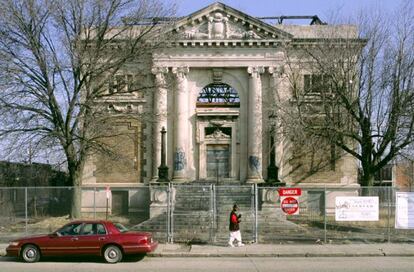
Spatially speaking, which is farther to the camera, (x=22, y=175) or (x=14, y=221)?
(x=22, y=175)

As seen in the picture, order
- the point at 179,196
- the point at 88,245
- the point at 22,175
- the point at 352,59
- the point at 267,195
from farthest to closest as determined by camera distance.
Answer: the point at 22,175
the point at 179,196
the point at 267,195
the point at 352,59
the point at 88,245

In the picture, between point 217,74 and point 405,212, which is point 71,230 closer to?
point 405,212

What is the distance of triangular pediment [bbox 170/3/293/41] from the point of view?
120 ft

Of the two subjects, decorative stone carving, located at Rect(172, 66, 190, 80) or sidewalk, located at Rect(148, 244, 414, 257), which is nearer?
sidewalk, located at Rect(148, 244, 414, 257)

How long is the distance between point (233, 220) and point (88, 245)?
5508mm

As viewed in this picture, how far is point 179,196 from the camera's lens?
3297 centimetres

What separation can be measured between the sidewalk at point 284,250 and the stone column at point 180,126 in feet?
54.8

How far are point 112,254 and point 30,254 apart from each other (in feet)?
8.58

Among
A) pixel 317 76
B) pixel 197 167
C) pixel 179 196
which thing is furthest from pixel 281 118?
pixel 197 167

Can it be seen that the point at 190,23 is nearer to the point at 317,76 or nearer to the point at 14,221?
the point at 317,76

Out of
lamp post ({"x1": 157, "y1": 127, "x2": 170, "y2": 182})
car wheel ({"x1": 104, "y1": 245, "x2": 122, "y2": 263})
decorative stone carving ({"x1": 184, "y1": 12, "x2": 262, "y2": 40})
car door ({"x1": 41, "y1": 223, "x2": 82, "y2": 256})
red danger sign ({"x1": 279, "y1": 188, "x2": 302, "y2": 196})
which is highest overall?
decorative stone carving ({"x1": 184, "y1": 12, "x2": 262, "y2": 40})

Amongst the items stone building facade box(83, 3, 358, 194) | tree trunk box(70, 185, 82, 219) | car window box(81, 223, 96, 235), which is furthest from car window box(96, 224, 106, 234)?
stone building facade box(83, 3, 358, 194)

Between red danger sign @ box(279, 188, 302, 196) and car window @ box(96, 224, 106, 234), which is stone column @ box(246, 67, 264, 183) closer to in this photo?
red danger sign @ box(279, 188, 302, 196)

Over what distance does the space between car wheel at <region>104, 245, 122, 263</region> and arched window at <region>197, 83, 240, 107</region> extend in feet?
75.2
